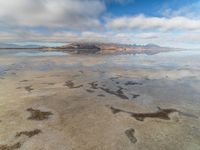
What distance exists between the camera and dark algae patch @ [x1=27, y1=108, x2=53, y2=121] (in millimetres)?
7144

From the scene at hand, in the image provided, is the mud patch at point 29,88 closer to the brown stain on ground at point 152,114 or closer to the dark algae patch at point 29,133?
the dark algae patch at point 29,133

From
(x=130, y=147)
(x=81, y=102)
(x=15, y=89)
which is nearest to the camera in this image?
(x=130, y=147)

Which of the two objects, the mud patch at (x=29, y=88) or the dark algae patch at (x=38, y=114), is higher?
the dark algae patch at (x=38, y=114)

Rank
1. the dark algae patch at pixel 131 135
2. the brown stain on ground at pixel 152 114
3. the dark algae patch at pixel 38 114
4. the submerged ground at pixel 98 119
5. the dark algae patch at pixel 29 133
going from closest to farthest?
1. the submerged ground at pixel 98 119
2. the dark algae patch at pixel 131 135
3. the dark algae patch at pixel 29 133
4. the dark algae patch at pixel 38 114
5. the brown stain on ground at pixel 152 114

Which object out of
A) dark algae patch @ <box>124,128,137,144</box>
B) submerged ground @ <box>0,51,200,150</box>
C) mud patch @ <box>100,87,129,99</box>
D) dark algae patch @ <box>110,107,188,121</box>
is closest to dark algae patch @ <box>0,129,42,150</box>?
submerged ground @ <box>0,51,200,150</box>

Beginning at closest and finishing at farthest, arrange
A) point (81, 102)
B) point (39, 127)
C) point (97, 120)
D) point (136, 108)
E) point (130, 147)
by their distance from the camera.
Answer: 1. point (130, 147)
2. point (39, 127)
3. point (97, 120)
4. point (136, 108)
5. point (81, 102)

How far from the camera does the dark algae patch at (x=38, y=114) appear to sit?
7144 millimetres

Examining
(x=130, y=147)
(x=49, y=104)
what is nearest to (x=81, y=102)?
(x=49, y=104)

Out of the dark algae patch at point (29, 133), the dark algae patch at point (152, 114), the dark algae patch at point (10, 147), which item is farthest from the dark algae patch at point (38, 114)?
the dark algae patch at point (152, 114)

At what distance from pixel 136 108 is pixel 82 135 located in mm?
3370

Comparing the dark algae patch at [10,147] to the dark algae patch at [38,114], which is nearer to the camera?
the dark algae patch at [10,147]

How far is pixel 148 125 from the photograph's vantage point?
22.1 ft

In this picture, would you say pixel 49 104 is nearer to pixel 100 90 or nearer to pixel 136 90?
pixel 100 90

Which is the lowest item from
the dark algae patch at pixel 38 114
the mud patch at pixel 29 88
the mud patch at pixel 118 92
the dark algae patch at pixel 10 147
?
the mud patch at pixel 118 92
